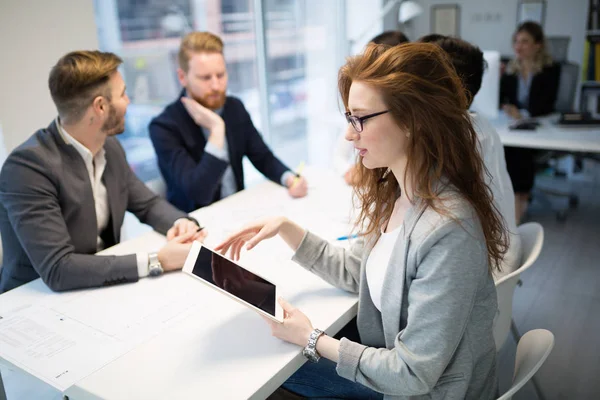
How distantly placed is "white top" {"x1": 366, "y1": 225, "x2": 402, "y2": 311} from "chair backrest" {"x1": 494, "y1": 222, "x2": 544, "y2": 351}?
32cm

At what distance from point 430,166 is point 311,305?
19.6 inches

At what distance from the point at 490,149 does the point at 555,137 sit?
1.72 meters

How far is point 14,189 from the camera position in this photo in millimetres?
1644

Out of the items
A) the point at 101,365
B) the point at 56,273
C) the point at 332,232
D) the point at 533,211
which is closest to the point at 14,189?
the point at 56,273

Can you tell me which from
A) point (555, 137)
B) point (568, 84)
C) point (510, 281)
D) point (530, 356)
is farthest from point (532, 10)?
point (530, 356)

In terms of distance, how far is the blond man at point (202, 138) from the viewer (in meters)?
2.45

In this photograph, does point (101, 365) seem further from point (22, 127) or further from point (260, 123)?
point (260, 123)

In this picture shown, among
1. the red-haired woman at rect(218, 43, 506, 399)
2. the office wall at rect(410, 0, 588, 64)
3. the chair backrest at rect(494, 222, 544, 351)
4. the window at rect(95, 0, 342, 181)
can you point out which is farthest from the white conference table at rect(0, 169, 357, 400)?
the office wall at rect(410, 0, 588, 64)

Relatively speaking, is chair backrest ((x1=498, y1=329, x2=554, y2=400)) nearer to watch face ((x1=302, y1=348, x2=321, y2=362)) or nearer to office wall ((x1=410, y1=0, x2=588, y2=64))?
watch face ((x1=302, y1=348, x2=321, y2=362))

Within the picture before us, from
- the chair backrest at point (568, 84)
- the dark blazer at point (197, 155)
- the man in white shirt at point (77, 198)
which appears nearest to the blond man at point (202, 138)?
the dark blazer at point (197, 155)

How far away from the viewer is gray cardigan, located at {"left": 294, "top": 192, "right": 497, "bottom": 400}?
1.13 m

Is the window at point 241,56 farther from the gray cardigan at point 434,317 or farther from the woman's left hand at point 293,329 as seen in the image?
the gray cardigan at point 434,317

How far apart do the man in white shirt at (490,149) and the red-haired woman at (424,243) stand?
45cm

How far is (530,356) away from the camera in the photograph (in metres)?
1.24
